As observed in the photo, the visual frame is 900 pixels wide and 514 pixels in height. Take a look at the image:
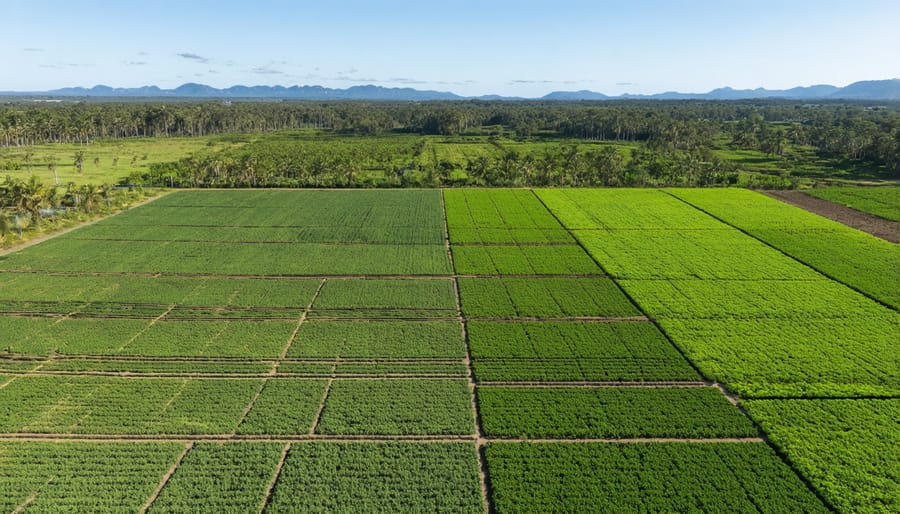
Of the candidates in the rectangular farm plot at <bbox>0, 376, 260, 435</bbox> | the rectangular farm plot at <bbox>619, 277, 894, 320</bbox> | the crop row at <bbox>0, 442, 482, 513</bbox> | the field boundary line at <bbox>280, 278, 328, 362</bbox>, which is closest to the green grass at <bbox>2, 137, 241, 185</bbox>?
the field boundary line at <bbox>280, 278, 328, 362</bbox>

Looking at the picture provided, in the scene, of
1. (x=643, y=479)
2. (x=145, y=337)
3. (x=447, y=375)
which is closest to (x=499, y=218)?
(x=447, y=375)

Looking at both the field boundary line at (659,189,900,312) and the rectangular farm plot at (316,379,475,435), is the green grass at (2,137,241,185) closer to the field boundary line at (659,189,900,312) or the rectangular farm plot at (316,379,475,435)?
the rectangular farm plot at (316,379,475,435)

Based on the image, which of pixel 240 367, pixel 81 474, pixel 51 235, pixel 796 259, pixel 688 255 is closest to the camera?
pixel 81 474

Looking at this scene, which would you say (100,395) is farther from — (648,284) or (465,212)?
(465,212)

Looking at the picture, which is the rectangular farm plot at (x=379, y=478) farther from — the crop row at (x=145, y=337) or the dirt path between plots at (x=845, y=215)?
the dirt path between plots at (x=845, y=215)

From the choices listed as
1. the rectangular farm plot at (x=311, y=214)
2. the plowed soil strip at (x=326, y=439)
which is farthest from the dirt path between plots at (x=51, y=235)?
the plowed soil strip at (x=326, y=439)

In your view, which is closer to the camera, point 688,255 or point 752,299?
point 752,299

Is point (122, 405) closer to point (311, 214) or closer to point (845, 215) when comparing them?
point (311, 214)
